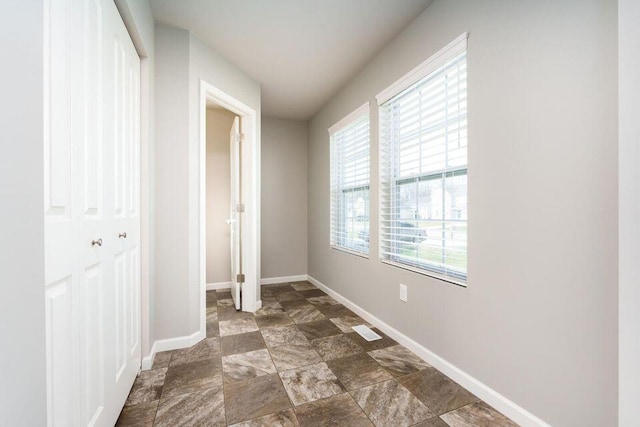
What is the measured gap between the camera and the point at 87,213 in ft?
3.47

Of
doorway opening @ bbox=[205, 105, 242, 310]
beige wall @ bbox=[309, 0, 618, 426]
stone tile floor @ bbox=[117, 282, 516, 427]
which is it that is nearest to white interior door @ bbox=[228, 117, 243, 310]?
stone tile floor @ bbox=[117, 282, 516, 427]

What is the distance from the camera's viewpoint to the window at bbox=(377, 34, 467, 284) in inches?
68.2

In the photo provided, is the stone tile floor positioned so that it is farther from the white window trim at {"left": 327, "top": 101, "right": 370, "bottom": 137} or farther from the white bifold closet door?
the white window trim at {"left": 327, "top": 101, "right": 370, "bottom": 137}

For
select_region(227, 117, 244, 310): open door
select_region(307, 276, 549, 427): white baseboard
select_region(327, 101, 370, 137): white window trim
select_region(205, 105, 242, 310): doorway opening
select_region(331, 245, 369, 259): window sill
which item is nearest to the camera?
select_region(307, 276, 549, 427): white baseboard

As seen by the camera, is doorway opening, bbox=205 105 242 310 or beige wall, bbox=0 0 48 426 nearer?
beige wall, bbox=0 0 48 426

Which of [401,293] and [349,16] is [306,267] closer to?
[401,293]

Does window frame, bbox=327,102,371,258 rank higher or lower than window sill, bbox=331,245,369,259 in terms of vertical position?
higher

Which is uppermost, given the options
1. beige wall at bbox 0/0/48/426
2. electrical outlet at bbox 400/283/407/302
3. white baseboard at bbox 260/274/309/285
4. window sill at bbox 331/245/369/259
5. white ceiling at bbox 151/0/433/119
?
white ceiling at bbox 151/0/433/119

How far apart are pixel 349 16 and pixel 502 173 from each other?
157cm

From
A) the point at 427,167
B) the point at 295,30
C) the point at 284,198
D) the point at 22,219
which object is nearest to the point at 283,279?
the point at 284,198

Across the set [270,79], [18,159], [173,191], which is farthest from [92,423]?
[270,79]

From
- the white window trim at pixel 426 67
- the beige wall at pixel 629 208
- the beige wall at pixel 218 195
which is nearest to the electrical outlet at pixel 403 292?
the beige wall at pixel 629 208

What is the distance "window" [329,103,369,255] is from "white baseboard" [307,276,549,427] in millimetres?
819

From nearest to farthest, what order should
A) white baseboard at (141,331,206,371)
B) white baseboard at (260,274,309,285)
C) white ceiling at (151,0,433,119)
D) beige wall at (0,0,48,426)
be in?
beige wall at (0,0,48,426) → white ceiling at (151,0,433,119) → white baseboard at (141,331,206,371) → white baseboard at (260,274,309,285)
